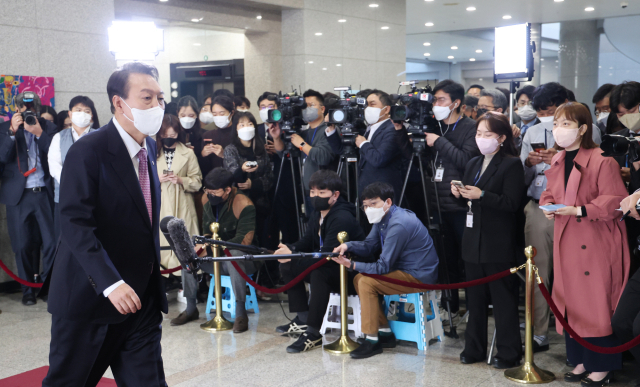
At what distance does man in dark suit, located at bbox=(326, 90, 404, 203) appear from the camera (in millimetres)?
4613

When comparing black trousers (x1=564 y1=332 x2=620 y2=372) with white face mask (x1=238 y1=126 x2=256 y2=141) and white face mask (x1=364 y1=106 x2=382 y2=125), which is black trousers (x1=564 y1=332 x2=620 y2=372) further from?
white face mask (x1=238 y1=126 x2=256 y2=141)

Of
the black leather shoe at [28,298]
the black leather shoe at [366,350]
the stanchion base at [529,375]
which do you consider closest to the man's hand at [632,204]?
the stanchion base at [529,375]

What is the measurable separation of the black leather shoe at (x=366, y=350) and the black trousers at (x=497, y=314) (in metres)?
0.58

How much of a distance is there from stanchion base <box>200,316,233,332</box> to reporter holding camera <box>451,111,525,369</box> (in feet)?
6.34

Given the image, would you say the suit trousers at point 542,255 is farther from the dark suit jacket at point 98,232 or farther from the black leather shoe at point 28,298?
the black leather shoe at point 28,298

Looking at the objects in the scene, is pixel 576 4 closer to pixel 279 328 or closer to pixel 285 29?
pixel 285 29

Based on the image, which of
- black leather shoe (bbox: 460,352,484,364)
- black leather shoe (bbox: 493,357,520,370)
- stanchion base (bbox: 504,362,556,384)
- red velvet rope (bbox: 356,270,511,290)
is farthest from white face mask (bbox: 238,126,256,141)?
stanchion base (bbox: 504,362,556,384)

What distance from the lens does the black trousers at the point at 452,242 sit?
176 inches

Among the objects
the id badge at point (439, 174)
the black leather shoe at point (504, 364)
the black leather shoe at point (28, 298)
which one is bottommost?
the black leather shoe at point (28, 298)

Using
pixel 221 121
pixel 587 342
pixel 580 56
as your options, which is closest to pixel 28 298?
pixel 221 121

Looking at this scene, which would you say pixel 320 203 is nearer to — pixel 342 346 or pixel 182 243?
pixel 342 346

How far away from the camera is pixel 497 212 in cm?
373

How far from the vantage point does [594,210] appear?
10.8ft

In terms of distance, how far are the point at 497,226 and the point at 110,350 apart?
233cm
